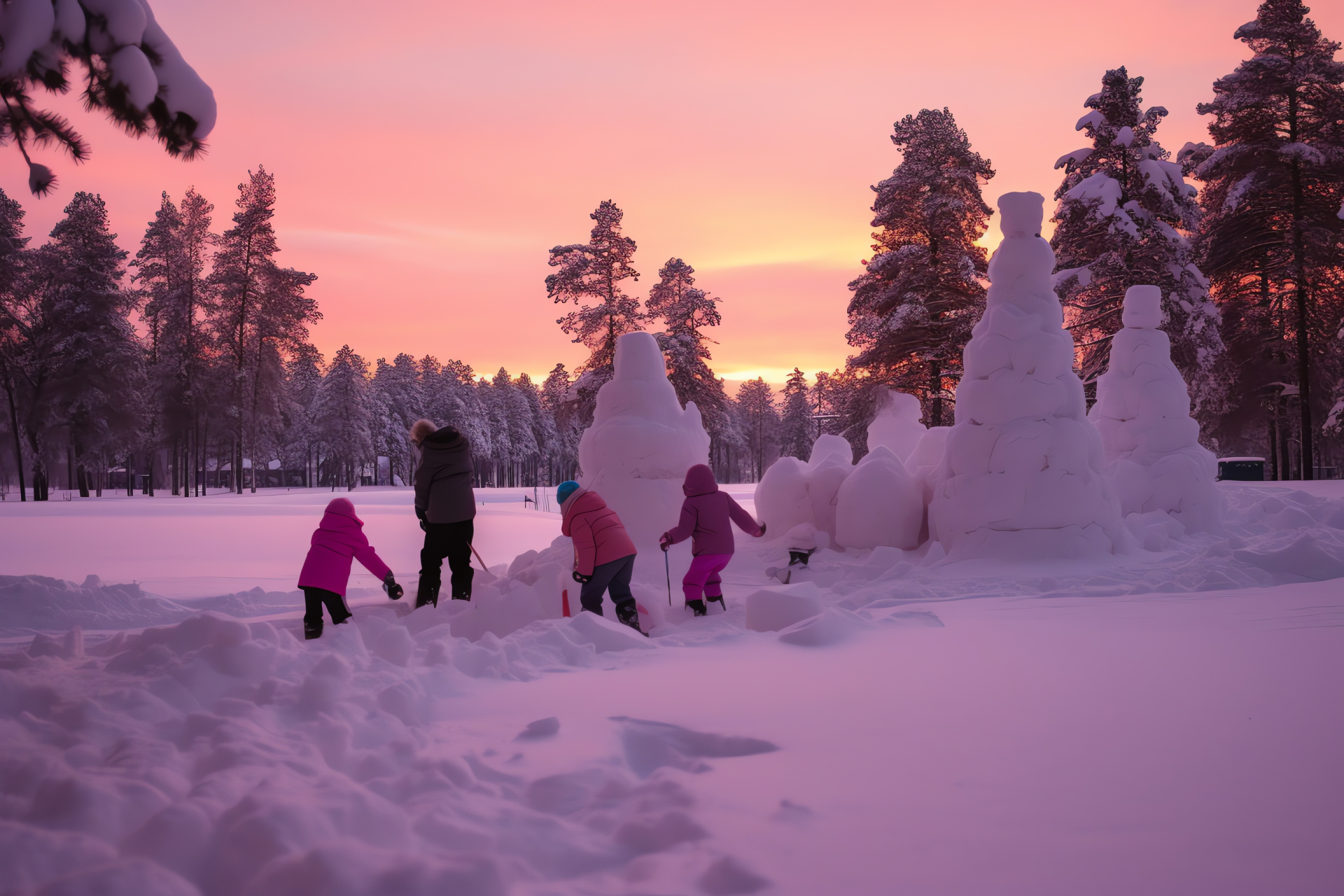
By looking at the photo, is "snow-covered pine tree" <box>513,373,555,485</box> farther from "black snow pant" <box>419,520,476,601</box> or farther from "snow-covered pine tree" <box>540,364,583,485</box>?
"black snow pant" <box>419,520,476,601</box>

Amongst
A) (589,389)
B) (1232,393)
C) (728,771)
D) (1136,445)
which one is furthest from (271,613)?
(1232,393)

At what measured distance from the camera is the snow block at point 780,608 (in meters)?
5.86

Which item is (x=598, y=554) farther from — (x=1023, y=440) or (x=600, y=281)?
(x=600, y=281)

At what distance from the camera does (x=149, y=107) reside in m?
3.81

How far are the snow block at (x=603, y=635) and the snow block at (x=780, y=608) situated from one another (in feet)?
3.36

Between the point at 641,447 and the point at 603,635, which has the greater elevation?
the point at 641,447

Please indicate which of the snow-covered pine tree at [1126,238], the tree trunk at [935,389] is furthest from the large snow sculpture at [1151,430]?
the tree trunk at [935,389]

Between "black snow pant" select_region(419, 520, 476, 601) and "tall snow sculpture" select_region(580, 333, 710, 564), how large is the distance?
261 centimetres

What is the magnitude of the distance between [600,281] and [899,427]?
14.2m

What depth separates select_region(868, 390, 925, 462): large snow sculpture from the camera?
1708 cm

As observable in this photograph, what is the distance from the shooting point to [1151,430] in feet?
42.5

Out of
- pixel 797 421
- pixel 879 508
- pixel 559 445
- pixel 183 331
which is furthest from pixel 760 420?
pixel 879 508

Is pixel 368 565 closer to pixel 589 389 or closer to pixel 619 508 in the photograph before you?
pixel 619 508

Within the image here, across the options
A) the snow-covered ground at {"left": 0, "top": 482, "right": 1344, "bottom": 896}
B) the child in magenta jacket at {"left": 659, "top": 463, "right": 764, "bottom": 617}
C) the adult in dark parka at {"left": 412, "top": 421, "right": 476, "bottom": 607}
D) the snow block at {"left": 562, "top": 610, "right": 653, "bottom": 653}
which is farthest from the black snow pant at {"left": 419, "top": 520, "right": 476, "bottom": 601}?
the snow block at {"left": 562, "top": 610, "right": 653, "bottom": 653}
